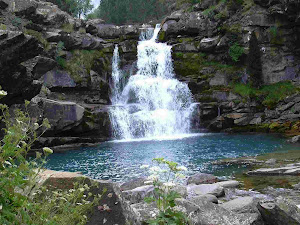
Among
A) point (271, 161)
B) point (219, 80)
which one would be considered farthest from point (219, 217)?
point (219, 80)

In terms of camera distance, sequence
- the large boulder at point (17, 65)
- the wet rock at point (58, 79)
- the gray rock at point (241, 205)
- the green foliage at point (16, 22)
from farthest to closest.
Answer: the wet rock at point (58, 79) → the green foliage at point (16, 22) → the large boulder at point (17, 65) → the gray rock at point (241, 205)

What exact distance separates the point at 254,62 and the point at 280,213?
88.9 feet

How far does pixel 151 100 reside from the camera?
28.5 meters

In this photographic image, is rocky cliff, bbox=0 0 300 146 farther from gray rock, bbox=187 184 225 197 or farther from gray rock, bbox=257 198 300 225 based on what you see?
gray rock, bbox=257 198 300 225

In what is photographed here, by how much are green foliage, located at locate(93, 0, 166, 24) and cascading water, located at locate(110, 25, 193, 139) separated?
23509 mm

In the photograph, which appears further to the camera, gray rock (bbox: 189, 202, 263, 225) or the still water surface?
the still water surface

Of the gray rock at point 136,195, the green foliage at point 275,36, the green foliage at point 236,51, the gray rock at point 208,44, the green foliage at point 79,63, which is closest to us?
the gray rock at point 136,195

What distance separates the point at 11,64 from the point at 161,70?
55.6 ft

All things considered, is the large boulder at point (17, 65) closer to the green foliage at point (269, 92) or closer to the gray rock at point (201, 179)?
the gray rock at point (201, 179)

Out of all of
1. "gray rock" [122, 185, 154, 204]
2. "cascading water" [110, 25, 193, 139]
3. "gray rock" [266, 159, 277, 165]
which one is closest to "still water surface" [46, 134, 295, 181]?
"gray rock" [266, 159, 277, 165]

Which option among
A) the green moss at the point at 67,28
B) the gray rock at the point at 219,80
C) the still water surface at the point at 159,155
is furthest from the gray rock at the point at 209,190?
the green moss at the point at 67,28

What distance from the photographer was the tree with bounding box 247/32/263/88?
29.2 m

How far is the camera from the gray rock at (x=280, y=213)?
4.02 m

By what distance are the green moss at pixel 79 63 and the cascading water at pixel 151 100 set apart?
2717 mm
